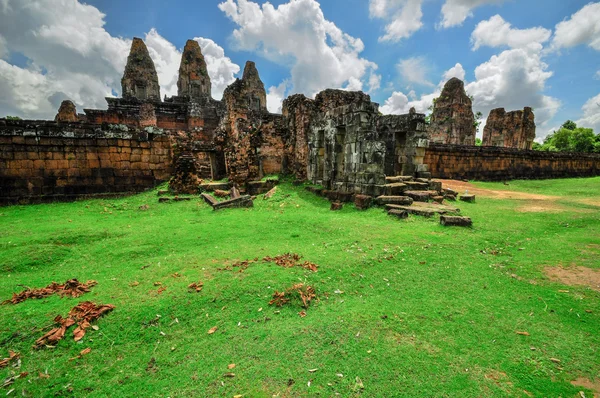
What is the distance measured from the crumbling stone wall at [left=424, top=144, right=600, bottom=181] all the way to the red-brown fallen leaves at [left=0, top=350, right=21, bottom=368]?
19.9 metres

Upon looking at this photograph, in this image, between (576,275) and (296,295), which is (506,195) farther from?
(296,295)

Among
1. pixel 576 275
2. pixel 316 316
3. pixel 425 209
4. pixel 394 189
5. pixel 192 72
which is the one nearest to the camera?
pixel 316 316

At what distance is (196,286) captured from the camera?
11.8ft

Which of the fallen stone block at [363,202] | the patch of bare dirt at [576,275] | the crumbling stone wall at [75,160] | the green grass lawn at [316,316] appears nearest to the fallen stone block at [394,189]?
the fallen stone block at [363,202]

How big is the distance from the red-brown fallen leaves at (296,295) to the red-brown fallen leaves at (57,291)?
2.59 metres

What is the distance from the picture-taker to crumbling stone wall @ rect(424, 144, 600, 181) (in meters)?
18.9

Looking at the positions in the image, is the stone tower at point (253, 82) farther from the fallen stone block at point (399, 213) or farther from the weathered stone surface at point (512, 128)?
the fallen stone block at point (399, 213)

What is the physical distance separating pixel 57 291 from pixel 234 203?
5906 mm

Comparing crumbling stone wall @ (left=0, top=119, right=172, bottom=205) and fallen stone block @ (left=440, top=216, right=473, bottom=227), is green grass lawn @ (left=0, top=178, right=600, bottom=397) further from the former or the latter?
crumbling stone wall @ (left=0, top=119, right=172, bottom=205)

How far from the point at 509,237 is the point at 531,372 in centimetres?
452

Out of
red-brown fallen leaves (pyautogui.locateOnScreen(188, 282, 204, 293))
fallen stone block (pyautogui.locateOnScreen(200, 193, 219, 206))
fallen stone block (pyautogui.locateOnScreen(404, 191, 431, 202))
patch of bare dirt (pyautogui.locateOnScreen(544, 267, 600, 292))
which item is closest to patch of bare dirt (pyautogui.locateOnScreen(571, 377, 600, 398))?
patch of bare dirt (pyautogui.locateOnScreen(544, 267, 600, 292))

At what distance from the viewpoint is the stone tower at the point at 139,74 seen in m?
30.5

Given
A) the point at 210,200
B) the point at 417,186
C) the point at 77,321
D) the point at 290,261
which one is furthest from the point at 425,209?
the point at 77,321

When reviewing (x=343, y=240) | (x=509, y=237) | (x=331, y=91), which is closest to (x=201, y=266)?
(x=343, y=240)
